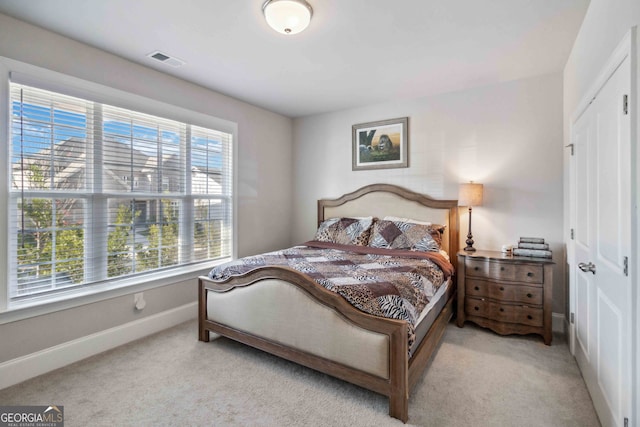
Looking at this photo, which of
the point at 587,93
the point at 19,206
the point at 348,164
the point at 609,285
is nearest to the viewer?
the point at 609,285

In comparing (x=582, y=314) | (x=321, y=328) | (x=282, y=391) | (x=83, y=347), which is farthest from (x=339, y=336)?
(x=83, y=347)

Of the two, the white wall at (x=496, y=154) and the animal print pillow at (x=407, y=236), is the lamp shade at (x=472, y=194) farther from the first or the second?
the animal print pillow at (x=407, y=236)

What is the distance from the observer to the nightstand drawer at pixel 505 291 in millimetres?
2711

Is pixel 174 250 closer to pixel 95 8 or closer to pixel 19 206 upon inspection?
pixel 19 206

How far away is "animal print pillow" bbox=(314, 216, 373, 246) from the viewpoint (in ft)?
11.7

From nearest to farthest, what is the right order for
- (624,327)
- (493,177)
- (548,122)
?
(624,327) < (548,122) < (493,177)

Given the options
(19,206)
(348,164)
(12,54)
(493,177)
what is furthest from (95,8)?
(493,177)

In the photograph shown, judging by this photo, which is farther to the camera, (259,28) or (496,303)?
(496,303)

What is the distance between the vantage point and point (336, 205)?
14.1 ft

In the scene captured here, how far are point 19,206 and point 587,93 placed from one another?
13.1ft

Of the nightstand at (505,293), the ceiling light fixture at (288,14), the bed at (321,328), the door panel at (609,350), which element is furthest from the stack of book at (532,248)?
the ceiling light fixture at (288,14)

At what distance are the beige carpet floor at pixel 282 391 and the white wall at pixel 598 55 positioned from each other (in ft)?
2.44

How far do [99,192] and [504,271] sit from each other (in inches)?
145

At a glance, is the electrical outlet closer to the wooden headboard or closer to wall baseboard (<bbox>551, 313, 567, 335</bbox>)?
the wooden headboard
